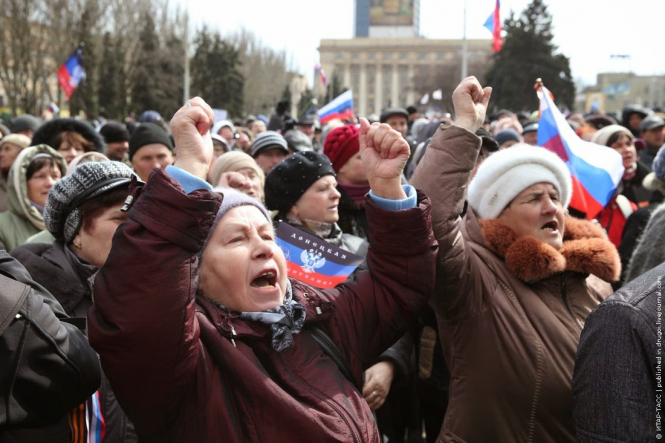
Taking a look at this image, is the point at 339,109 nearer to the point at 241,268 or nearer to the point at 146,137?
the point at 146,137

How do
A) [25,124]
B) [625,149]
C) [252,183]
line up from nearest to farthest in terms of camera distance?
[252,183] < [625,149] < [25,124]

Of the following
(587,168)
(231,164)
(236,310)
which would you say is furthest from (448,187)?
(231,164)

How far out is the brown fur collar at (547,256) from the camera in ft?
8.52

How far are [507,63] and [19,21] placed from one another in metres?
26.7

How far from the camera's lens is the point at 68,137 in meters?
4.90

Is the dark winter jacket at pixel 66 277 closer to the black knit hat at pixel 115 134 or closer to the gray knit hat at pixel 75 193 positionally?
the gray knit hat at pixel 75 193

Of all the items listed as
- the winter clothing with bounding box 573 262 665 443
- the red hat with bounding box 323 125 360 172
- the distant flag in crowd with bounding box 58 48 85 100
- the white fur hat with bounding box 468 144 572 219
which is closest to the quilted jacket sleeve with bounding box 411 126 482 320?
the white fur hat with bounding box 468 144 572 219

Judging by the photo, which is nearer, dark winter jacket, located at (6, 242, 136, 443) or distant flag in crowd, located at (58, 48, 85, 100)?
dark winter jacket, located at (6, 242, 136, 443)

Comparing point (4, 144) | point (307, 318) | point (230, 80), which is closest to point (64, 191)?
point (307, 318)

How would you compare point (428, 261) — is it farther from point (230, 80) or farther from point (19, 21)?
point (230, 80)

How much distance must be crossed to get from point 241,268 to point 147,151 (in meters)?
3.22

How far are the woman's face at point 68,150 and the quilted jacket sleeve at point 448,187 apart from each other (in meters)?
3.40

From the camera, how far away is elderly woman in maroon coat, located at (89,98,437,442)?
1.65 meters

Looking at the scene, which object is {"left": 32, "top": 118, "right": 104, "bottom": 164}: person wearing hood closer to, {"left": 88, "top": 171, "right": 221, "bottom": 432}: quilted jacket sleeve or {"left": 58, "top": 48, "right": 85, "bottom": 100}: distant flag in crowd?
{"left": 88, "top": 171, "right": 221, "bottom": 432}: quilted jacket sleeve
